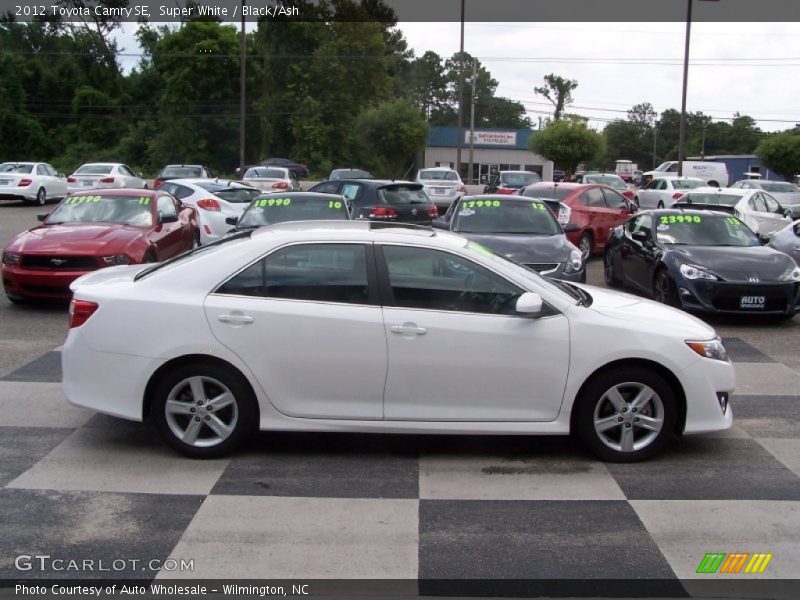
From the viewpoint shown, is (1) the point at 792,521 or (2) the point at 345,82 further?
(2) the point at 345,82

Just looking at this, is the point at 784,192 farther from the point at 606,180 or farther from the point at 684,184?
the point at 606,180

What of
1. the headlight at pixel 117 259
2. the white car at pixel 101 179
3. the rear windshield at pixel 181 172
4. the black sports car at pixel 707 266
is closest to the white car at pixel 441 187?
the rear windshield at pixel 181 172

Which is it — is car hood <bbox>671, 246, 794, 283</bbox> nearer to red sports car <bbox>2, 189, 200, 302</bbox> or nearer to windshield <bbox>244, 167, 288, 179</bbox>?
red sports car <bbox>2, 189, 200, 302</bbox>

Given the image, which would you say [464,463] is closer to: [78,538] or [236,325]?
[236,325]

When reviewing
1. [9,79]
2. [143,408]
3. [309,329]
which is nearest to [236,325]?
[309,329]

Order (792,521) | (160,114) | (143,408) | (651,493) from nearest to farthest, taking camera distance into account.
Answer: (792,521) → (651,493) → (143,408) → (160,114)

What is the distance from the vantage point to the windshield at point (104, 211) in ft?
39.6

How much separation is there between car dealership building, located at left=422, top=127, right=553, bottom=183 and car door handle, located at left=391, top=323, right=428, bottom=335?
210ft

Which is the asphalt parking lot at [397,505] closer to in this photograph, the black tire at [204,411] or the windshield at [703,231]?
the black tire at [204,411]

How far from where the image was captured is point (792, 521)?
5.05 metres

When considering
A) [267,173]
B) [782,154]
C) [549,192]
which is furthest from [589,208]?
[782,154]

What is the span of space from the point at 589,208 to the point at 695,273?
6482 mm

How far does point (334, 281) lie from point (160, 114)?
61935 millimetres

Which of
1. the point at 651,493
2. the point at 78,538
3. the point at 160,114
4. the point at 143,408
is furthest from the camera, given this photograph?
the point at 160,114
